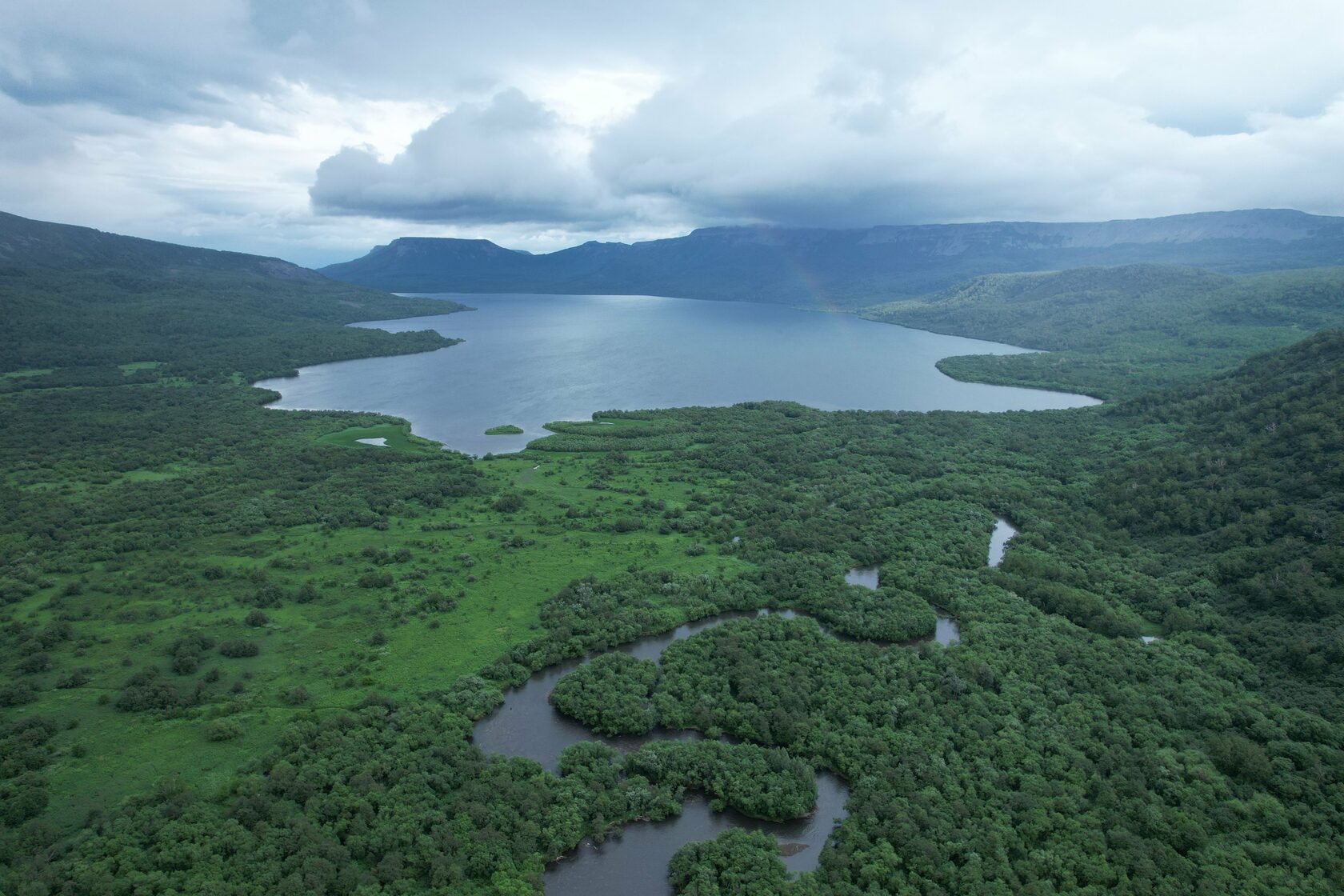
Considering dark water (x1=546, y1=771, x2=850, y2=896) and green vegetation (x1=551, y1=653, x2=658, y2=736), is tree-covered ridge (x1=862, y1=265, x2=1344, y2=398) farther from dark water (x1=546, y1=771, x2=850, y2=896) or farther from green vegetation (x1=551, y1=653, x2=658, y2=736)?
dark water (x1=546, y1=771, x2=850, y2=896)

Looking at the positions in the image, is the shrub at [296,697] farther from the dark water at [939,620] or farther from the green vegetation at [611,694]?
the dark water at [939,620]

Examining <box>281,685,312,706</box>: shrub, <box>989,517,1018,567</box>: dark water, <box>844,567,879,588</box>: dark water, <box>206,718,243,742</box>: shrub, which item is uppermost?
<box>206,718,243,742</box>: shrub

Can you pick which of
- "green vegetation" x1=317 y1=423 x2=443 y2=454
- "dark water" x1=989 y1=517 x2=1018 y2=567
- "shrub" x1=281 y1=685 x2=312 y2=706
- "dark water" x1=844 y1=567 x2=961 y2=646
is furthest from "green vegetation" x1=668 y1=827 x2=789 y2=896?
"green vegetation" x1=317 y1=423 x2=443 y2=454

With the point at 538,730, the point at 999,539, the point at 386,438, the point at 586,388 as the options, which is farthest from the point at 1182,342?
the point at 538,730

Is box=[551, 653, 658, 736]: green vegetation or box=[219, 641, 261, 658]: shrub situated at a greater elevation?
box=[219, 641, 261, 658]: shrub

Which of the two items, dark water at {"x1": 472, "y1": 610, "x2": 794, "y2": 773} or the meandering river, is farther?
dark water at {"x1": 472, "y1": 610, "x2": 794, "y2": 773}

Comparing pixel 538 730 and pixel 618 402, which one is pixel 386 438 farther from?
pixel 538 730

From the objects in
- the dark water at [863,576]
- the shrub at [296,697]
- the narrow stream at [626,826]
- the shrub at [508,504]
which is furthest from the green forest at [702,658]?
the dark water at [863,576]
